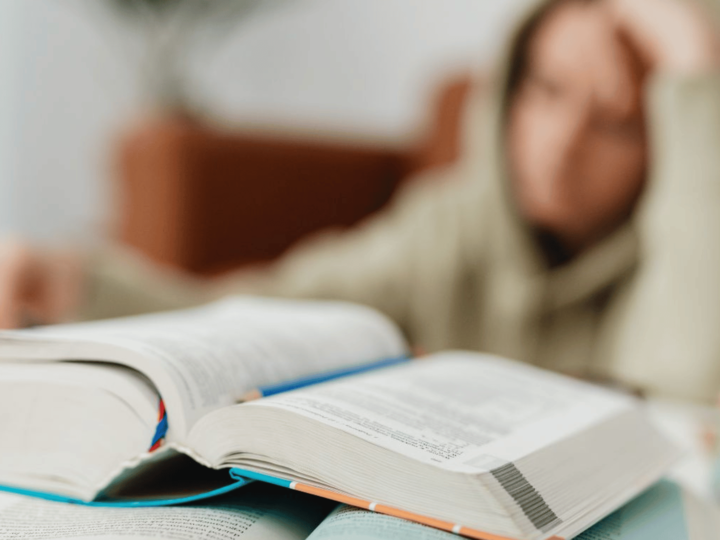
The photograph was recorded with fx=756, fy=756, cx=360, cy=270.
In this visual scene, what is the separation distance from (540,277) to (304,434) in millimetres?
747

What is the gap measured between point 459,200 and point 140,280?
47cm

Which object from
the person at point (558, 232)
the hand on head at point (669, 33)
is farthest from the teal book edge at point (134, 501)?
the hand on head at point (669, 33)

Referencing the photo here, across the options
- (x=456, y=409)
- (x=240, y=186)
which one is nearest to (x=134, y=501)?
(x=456, y=409)

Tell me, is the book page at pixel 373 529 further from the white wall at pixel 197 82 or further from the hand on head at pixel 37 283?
the white wall at pixel 197 82

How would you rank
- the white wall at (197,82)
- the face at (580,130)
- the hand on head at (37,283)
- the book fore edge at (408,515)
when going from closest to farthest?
the book fore edge at (408,515), the hand on head at (37,283), the face at (580,130), the white wall at (197,82)

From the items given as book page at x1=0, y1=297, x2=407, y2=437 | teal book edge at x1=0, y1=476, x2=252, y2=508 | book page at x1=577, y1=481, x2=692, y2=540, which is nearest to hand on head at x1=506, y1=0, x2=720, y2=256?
book page at x1=0, y1=297, x2=407, y2=437

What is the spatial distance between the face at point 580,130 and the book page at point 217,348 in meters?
0.52

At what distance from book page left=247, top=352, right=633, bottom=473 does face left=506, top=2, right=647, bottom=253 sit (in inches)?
21.0

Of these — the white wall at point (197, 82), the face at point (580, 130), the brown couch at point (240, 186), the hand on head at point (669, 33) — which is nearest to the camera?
the hand on head at point (669, 33)

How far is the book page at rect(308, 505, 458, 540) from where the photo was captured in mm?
295

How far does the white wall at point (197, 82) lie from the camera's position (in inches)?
92.0

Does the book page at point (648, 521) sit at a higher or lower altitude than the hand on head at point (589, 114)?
lower

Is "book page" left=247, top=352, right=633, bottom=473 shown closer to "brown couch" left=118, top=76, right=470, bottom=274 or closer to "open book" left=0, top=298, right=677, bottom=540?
"open book" left=0, top=298, right=677, bottom=540

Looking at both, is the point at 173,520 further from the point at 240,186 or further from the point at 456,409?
the point at 240,186
